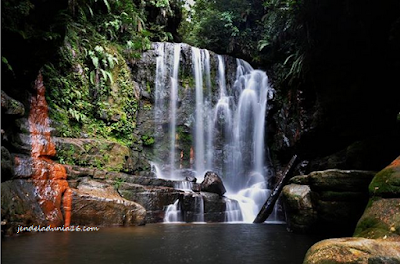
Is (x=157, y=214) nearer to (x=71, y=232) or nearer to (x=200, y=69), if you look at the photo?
(x=71, y=232)

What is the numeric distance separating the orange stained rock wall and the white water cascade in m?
5.83

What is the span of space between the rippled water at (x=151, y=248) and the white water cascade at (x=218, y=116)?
7416 mm

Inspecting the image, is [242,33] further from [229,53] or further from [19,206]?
[19,206]

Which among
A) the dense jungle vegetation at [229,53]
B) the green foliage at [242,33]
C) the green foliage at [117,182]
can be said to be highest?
the green foliage at [242,33]

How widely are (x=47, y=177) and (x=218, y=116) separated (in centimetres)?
998

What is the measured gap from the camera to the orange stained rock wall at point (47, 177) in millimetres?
7176

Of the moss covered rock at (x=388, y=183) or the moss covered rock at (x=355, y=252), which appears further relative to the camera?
the moss covered rock at (x=388, y=183)

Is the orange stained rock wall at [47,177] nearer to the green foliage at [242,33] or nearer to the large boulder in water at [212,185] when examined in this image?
the large boulder in water at [212,185]

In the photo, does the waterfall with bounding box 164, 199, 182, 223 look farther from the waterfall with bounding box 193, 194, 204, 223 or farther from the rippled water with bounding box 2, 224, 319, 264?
the rippled water with bounding box 2, 224, 319, 264

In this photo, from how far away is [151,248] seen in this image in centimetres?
503

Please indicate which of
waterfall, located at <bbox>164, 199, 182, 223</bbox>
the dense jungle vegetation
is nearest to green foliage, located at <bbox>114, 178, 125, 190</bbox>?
waterfall, located at <bbox>164, 199, 182, 223</bbox>

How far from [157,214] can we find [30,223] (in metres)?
3.77

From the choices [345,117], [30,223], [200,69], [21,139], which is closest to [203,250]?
[30,223]

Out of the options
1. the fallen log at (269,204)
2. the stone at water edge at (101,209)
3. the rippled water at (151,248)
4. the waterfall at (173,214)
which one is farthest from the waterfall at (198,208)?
the rippled water at (151,248)
